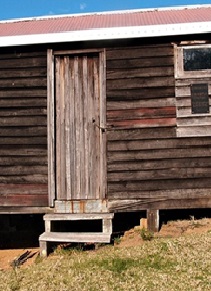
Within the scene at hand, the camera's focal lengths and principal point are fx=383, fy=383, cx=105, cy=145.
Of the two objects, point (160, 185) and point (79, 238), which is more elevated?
point (160, 185)

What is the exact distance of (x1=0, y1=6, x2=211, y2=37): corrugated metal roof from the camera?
8062 millimetres

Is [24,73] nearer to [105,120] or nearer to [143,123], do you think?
[105,120]

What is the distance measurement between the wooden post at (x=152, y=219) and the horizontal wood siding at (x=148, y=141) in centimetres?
12

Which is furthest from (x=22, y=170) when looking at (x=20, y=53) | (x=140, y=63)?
(x=140, y=63)

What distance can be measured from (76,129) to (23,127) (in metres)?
1.10

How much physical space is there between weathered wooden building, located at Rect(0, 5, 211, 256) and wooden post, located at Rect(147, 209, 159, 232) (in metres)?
0.03

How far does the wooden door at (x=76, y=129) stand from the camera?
7.90 metres

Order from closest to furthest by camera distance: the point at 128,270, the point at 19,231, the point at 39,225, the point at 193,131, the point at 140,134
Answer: the point at 128,270 < the point at 193,131 < the point at 140,134 < the point at 19,231 < the point at 39,225

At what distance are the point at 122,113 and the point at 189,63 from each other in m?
1.66

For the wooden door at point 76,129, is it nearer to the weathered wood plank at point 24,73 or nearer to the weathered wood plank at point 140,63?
the weathered wood plank at point 24,73

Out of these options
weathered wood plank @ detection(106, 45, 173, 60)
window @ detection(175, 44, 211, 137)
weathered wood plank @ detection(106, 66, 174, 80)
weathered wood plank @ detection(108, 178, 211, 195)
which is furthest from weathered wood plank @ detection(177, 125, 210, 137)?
weathered wood plank @ detection(106, 45, 173, 60)

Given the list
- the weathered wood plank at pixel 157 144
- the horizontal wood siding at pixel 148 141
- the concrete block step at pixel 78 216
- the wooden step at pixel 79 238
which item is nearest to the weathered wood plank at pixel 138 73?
the horizontal wood siding at pixel 148 141

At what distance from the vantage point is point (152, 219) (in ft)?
25.2

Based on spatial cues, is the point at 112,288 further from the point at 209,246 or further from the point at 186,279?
the point at 209,246
